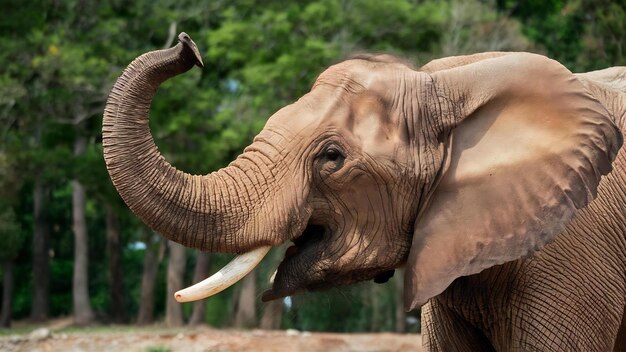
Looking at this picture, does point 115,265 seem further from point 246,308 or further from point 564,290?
point 564,290

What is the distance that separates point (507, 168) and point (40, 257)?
96.2 feet

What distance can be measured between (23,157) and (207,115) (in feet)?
13.3

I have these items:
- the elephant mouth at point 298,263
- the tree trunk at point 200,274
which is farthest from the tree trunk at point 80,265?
the elephant mouth at point 298,263

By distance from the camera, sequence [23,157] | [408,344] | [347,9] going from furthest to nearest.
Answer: [347,9] < [23,157] < [408,344]

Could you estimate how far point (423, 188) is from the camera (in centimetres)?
517

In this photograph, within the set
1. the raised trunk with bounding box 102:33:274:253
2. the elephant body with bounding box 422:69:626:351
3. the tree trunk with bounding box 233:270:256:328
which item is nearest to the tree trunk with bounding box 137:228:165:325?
the tree trunk with bounding box 233:270:256:328

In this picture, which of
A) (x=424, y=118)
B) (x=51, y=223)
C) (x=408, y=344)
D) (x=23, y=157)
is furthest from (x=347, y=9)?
(x=424, y=118)

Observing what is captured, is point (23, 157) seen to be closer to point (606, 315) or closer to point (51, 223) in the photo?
point (51, 223)

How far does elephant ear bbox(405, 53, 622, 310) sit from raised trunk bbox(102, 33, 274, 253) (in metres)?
0.77

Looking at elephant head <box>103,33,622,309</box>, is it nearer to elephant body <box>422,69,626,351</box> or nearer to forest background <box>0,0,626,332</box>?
elephant body <box>422,69,626,351</box>

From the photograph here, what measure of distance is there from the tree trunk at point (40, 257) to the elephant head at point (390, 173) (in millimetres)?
27937

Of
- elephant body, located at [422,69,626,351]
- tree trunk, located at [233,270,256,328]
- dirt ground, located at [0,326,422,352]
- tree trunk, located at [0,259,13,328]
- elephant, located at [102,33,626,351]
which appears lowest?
tree trunk, located at [0,259,13,328]

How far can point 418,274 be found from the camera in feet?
16.6

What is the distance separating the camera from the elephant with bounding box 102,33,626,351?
4906 mm
